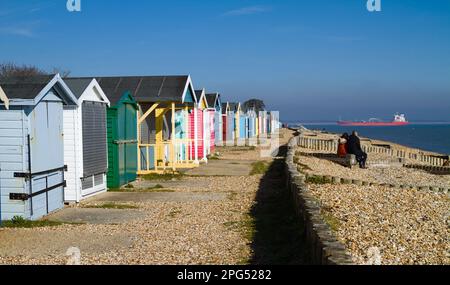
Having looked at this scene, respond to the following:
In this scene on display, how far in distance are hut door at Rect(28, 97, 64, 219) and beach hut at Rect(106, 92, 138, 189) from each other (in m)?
2.93

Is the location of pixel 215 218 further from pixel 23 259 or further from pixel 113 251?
pixel 23 259

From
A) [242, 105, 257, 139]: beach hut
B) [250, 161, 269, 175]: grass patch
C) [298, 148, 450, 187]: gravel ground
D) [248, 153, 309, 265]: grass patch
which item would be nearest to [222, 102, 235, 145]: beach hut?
[242, 105, 257, 139]: beach hut

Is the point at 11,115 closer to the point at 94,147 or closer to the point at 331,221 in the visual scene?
the point at 94,147

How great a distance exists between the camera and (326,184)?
47.6 ft

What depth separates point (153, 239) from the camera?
338 inches

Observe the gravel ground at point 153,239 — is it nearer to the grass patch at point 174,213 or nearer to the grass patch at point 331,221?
the grass patch at point 174,213

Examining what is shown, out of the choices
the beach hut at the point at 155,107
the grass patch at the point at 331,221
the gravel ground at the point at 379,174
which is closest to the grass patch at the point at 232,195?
the grass patch at the point at 331,221

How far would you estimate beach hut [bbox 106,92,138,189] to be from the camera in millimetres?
14430

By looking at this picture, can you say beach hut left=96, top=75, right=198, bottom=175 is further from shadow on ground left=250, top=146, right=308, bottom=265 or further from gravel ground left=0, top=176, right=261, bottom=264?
gravel ground left=0, top=176, right=261, bottom=264

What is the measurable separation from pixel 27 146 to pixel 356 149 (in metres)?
15.2

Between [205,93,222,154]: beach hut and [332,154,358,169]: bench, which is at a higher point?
[205,93,222,154]: beach hut

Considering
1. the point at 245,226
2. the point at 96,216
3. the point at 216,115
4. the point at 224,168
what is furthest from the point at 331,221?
the point at 216,115

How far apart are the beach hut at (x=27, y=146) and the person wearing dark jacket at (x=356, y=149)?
1418cm
